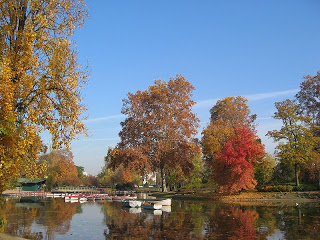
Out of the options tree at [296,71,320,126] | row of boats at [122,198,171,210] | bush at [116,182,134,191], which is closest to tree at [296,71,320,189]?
tree at [296,71,320,126]

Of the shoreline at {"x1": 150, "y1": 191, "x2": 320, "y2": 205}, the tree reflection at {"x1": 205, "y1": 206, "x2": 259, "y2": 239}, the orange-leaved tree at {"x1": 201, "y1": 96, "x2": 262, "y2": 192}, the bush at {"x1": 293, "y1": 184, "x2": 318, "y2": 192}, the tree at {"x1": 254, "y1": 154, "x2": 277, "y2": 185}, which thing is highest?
the orange-leaved tree at {"x1": 201, "y1": 96, "x2": 262, "y2": 192}

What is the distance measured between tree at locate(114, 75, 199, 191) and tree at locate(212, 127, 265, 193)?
8.03 metres

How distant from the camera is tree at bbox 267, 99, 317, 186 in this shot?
4416 centimetres

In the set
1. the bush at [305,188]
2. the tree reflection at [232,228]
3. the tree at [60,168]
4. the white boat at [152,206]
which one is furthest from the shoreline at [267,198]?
the tree at [60,168]

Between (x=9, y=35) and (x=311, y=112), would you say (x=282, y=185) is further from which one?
(x=9, y=35)

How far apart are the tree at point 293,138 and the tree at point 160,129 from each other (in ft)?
41.2

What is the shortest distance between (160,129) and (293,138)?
2007cm

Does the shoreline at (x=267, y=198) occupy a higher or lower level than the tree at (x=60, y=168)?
lower

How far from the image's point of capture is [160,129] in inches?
2066

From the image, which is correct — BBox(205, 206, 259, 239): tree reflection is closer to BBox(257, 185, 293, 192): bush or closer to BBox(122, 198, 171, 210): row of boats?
BBox(122, 198, 171, 210): row of boats

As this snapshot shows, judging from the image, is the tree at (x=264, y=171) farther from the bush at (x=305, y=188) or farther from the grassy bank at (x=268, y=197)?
the bush at (x=305, y=188)

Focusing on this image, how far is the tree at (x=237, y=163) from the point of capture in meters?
41.1

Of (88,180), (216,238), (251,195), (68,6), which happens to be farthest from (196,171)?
(88,180)

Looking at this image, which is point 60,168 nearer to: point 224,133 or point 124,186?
point 124,186
